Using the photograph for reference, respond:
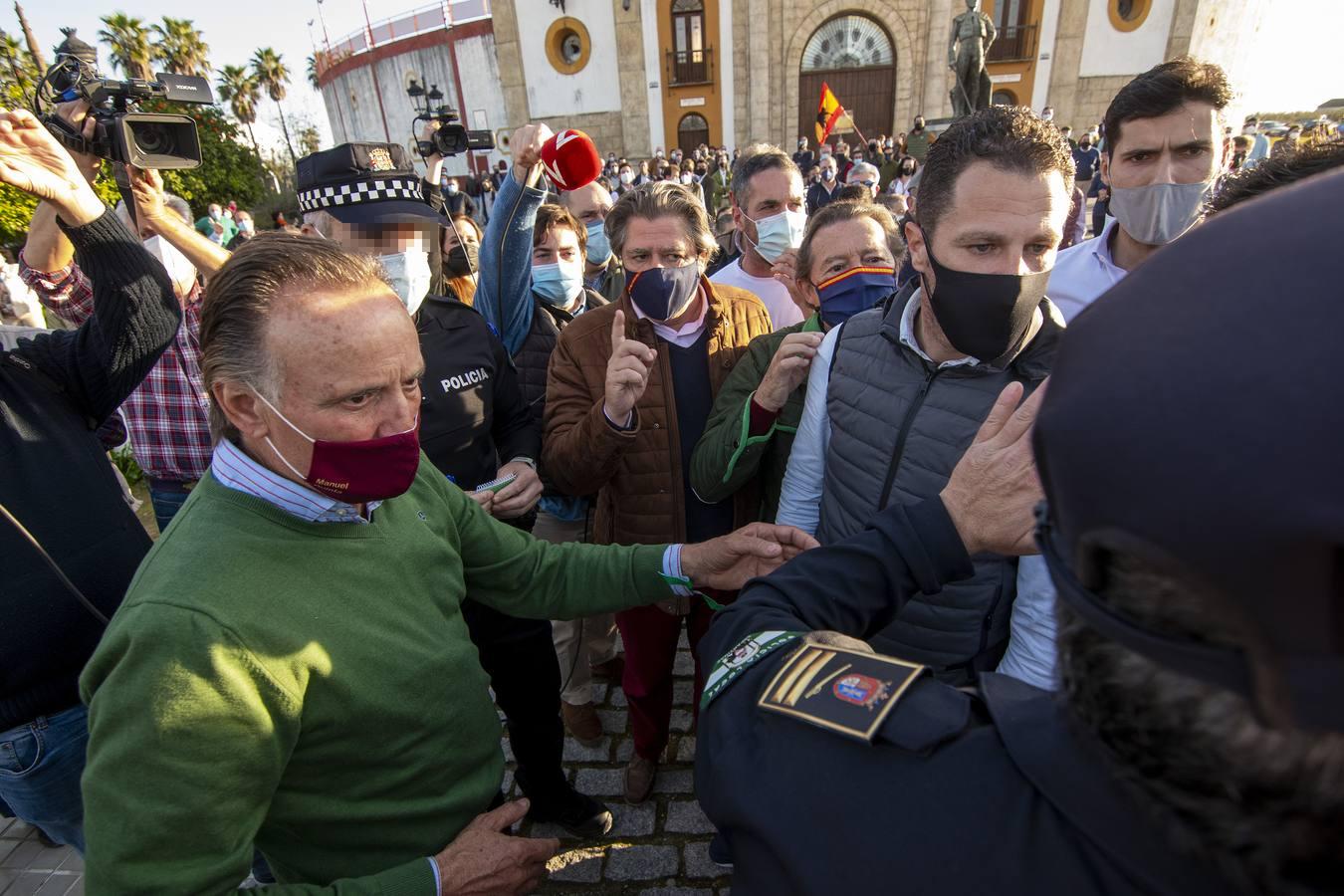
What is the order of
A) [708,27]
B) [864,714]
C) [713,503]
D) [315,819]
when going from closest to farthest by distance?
[864,714]
[315,819]
[713,503]
[708,27]

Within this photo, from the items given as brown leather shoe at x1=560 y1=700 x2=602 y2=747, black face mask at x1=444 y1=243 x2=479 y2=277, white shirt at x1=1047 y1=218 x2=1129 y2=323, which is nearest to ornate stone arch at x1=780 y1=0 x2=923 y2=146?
black face mask at x1=444 y1=243 x2=479 y2=277

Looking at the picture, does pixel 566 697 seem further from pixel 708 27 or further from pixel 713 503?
pixel 708 27

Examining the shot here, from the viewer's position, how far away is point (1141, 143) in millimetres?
2770

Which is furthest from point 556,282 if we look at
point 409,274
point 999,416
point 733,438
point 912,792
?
point 912,792

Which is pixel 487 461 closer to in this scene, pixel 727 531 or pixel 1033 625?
pixel 727 531

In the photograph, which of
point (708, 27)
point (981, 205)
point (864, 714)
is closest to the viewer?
point (864, 714)

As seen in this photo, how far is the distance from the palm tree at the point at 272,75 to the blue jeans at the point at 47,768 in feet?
130

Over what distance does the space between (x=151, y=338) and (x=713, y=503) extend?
1.87 metres

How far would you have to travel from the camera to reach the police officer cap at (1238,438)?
1.41 feet

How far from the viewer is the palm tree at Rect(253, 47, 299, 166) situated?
3481cm

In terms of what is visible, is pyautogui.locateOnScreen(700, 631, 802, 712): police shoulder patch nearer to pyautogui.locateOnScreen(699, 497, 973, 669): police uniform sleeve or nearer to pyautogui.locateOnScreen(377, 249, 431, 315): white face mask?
pyautogui.locateOnScreen(699, 497, 973, 669): police uniform sleeve

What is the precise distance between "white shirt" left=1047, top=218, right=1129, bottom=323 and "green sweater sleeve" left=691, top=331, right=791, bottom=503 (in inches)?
54.7

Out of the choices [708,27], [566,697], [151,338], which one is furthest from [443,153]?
[708,27]

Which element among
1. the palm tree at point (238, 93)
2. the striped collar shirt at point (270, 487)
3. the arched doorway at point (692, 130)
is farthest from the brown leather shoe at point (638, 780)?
the palm tree at point (238, 93)
